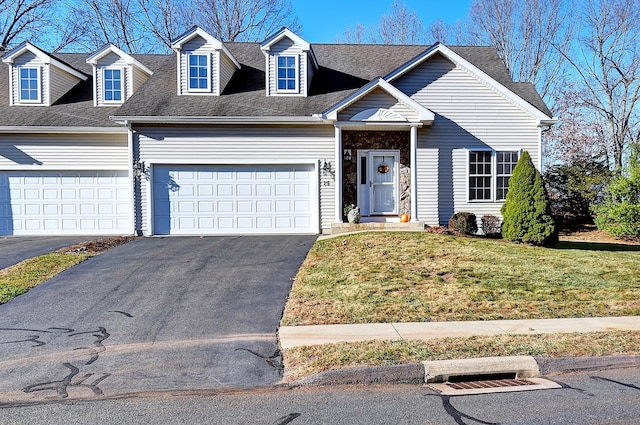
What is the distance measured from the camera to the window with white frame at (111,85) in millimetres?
16922

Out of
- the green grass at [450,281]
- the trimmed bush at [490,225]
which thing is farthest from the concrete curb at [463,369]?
the trimmed bush at [490,225]

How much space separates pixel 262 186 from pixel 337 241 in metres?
3.68

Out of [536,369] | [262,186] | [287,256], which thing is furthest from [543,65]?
[536,369]

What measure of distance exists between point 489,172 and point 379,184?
3.53m

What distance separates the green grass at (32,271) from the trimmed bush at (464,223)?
9968 mm

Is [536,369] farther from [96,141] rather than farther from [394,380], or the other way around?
[96,141]

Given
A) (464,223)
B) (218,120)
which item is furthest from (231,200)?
(464,223)

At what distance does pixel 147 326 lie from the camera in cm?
716

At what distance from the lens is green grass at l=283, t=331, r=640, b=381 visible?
549 cm

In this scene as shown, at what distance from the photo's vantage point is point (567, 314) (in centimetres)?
760

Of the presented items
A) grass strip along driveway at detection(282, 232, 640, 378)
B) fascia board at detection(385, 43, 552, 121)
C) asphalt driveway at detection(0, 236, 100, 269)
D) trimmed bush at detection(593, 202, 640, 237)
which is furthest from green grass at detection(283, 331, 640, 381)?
trimmed bush at detection(593, 202, 640, 237)

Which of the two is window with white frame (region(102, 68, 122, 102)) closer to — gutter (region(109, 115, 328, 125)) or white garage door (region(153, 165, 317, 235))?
gutter (region(109, 115, 328, 125))

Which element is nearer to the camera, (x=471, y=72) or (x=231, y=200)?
(x=231, y=200)

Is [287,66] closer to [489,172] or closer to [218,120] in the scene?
[218,120]
